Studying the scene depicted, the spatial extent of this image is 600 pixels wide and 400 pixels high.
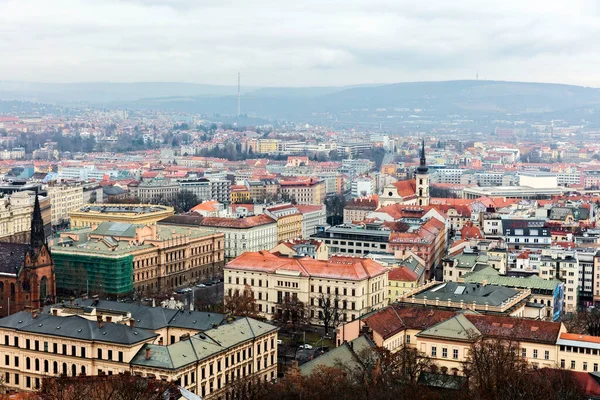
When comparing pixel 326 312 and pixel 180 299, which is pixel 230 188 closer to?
pixel 180 299

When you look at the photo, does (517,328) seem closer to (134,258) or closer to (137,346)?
(137,346)

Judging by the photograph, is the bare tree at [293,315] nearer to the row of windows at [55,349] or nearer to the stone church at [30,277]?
the stone church at [30,277]

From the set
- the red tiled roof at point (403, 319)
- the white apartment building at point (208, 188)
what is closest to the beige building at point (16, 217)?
the white apartment building at point (208, 188)

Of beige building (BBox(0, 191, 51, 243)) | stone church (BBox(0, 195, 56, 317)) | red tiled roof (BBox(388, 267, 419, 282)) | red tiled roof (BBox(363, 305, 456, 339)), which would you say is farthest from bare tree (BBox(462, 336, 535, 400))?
beige building (BBox(0, 191, 51, 243))

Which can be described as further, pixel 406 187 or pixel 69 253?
pixel 406 187

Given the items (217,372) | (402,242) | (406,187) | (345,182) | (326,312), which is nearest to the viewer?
(217,372)

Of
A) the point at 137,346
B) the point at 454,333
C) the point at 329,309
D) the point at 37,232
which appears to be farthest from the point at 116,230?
the point at 454,333

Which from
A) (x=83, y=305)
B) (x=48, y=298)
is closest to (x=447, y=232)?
(x=48, y=298)

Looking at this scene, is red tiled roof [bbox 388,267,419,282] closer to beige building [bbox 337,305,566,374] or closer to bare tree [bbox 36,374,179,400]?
beige building [bbox 337,305,566,374]
